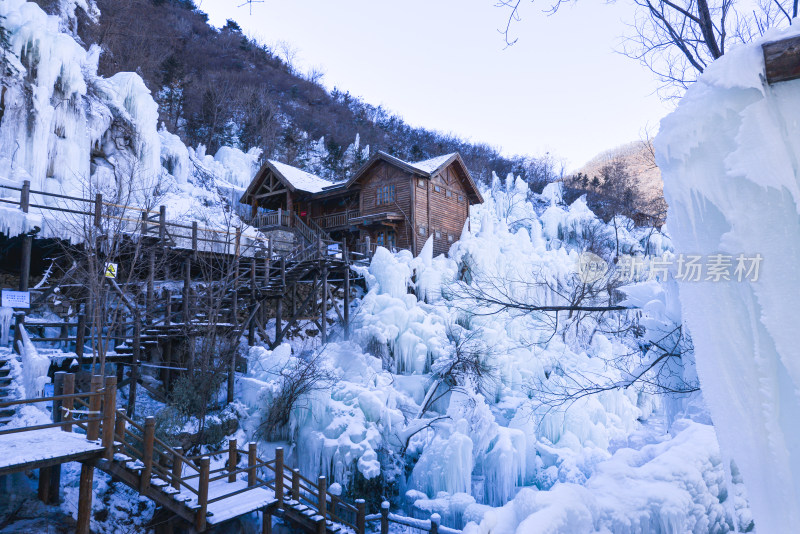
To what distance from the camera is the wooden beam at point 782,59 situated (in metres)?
1.61

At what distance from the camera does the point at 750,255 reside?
182cm

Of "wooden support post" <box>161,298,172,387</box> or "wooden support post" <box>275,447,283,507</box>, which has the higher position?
"wooden support post" <box>161,298,172,387</box>

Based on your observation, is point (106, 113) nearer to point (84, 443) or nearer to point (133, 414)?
point (133, 414)

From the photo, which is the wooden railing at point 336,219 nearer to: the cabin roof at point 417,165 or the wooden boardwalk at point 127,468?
the cabin roof at point 417,165

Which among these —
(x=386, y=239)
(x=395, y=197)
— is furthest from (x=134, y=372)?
(x=395, y=197)

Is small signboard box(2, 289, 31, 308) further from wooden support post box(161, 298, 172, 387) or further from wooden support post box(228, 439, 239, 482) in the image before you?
wooden support post box(228, 439, 239, 482)

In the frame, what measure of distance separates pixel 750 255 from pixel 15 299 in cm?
1205

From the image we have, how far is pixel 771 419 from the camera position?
5.84ft

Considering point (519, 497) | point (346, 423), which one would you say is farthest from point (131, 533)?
point (519, 497)

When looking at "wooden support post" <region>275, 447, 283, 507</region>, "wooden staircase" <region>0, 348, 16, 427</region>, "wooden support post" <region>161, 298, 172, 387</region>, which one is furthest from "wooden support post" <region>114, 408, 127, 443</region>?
"wooden support post" <region>161, 298, 172, 387</region>

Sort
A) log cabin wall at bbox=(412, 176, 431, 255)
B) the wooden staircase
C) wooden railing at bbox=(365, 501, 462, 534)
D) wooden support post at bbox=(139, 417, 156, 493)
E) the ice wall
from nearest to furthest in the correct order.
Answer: the ice wall < wooden support post at bbox=(139, 417, 156, 493) < the wooden staircase < wooden railing at bbox=(365, 501, 462, 534) < log cabin wall at bbox=(412, 176, 431, 255)

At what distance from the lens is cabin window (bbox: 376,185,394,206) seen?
21.9m

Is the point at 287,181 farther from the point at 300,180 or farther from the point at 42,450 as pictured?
the point at 42,450

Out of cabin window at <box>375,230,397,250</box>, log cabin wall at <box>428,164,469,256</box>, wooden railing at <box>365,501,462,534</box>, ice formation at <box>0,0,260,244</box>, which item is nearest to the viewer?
wooden railing at <box>365,501,462,534</box>
